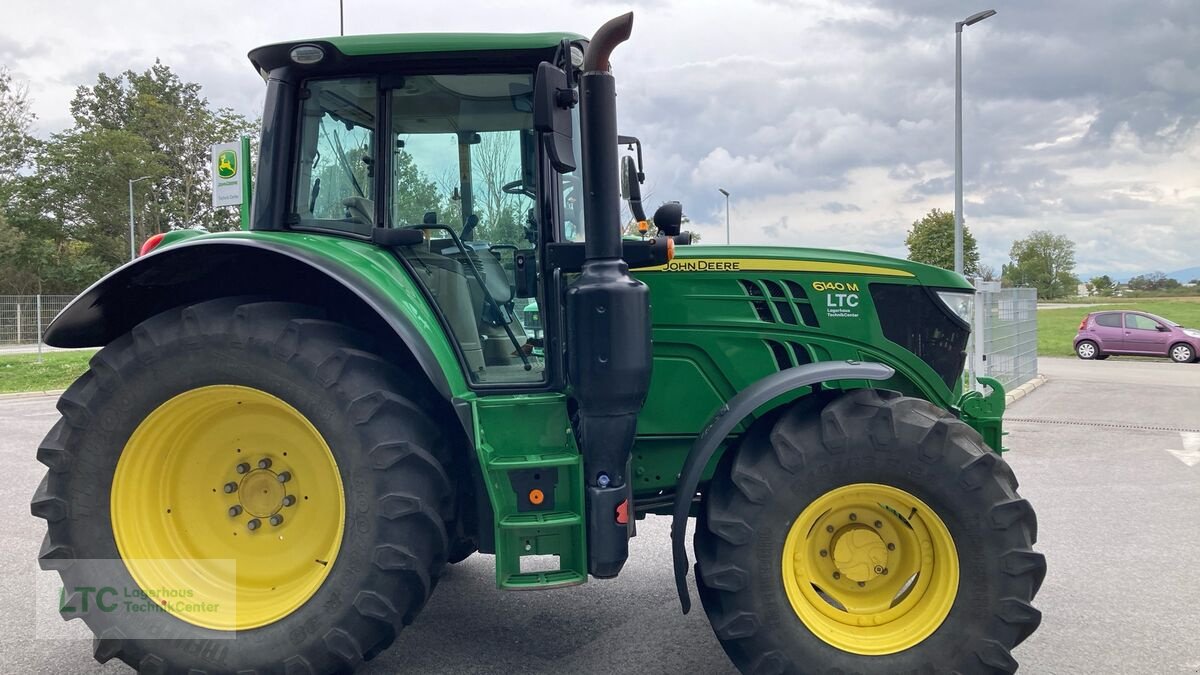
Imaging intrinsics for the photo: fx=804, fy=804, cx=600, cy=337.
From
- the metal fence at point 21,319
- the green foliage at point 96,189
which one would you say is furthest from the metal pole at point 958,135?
the green foliage at point 96,189

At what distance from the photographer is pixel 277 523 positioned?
307cm

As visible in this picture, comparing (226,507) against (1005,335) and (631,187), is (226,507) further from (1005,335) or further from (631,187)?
(1005,335)

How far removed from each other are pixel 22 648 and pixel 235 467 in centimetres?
136

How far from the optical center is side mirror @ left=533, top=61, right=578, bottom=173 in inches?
102

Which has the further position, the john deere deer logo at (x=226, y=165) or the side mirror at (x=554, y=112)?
the john deere deer logo at (x=226, y=165)

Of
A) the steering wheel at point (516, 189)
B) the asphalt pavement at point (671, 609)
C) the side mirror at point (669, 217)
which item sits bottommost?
the asphalt pavement at point (671, 609)

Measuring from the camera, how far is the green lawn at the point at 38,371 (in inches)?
558

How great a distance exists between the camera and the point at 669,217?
3328 millimetres

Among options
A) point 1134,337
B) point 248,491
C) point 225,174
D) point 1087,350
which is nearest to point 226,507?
point 248,491

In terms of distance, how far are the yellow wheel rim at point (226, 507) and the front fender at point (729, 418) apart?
1.25 m

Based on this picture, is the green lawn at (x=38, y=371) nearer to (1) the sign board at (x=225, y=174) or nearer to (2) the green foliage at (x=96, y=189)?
(1) the sign board at (x=225, y=174)

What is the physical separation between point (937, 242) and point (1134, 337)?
22211mm

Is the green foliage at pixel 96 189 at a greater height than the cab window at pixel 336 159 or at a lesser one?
greater

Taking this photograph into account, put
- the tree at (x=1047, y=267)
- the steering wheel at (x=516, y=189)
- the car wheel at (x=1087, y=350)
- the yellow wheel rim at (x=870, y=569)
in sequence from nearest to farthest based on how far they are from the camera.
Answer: the yellow wheel rim at (x=870, y=569), the steering wheel at (x=516, y=189), the car wheel at (x=1087, y=350), the tree at (x=1047, y=267)
